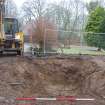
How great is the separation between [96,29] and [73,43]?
5.50 metres

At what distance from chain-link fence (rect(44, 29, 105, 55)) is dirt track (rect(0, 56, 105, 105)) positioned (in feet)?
17.8

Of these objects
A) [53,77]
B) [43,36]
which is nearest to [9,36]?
[43,36]

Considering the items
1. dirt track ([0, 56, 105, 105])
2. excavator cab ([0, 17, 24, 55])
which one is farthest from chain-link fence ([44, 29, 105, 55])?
dirt track ([0, 56, 105, 105])

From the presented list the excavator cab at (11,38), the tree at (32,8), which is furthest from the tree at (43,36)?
the tree at (32,8)

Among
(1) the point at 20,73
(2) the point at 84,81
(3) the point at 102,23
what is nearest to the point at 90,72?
(2) the point at 84,81

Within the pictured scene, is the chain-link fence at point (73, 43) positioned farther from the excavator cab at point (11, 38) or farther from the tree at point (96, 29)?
the excavator cab at point (11, 38)

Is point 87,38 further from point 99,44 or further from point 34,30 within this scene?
point 34,30

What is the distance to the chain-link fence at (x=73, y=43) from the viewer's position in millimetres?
22859

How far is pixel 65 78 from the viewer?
52.3ft

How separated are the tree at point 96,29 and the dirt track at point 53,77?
666 cm

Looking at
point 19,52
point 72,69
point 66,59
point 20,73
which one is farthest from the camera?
point 19,52

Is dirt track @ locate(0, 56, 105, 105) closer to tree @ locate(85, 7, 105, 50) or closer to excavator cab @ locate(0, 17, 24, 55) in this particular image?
excavator cab @ locate(0, 17, 24, 55)

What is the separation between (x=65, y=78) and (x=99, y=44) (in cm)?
883

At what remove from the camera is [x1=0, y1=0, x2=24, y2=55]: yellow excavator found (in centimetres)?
1883
